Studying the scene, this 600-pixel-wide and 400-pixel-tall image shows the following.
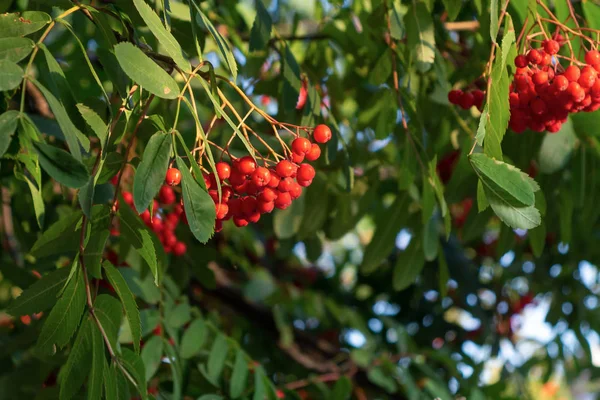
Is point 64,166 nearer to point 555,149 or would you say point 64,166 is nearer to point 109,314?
point 109,314

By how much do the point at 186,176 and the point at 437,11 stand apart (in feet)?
4.40

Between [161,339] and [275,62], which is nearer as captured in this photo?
[161,339]

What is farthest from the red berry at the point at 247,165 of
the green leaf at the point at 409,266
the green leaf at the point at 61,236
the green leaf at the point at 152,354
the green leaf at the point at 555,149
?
the green leaf at the point at 409,266

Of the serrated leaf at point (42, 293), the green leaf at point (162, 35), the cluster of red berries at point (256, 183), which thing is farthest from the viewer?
the serrated leaf at point (42, 293)

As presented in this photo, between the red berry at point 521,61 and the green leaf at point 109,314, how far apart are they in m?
0.88

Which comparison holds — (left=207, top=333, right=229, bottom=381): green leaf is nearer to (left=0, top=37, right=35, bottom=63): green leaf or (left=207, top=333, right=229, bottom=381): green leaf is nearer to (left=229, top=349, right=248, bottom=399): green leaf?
(left=229, top=349, right=248, bottom=399): green leaf

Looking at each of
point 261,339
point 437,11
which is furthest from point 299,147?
point 261,339

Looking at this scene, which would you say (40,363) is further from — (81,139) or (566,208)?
(566,208)

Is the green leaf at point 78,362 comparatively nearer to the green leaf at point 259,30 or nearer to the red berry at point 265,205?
the red berry at point 265,205

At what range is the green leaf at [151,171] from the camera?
3.66 feet

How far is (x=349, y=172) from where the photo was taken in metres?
1.89

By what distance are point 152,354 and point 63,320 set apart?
64 cm

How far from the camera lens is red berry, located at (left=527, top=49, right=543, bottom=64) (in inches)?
55.7

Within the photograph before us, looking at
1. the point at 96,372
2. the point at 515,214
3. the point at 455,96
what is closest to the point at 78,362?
the point at 96,372
